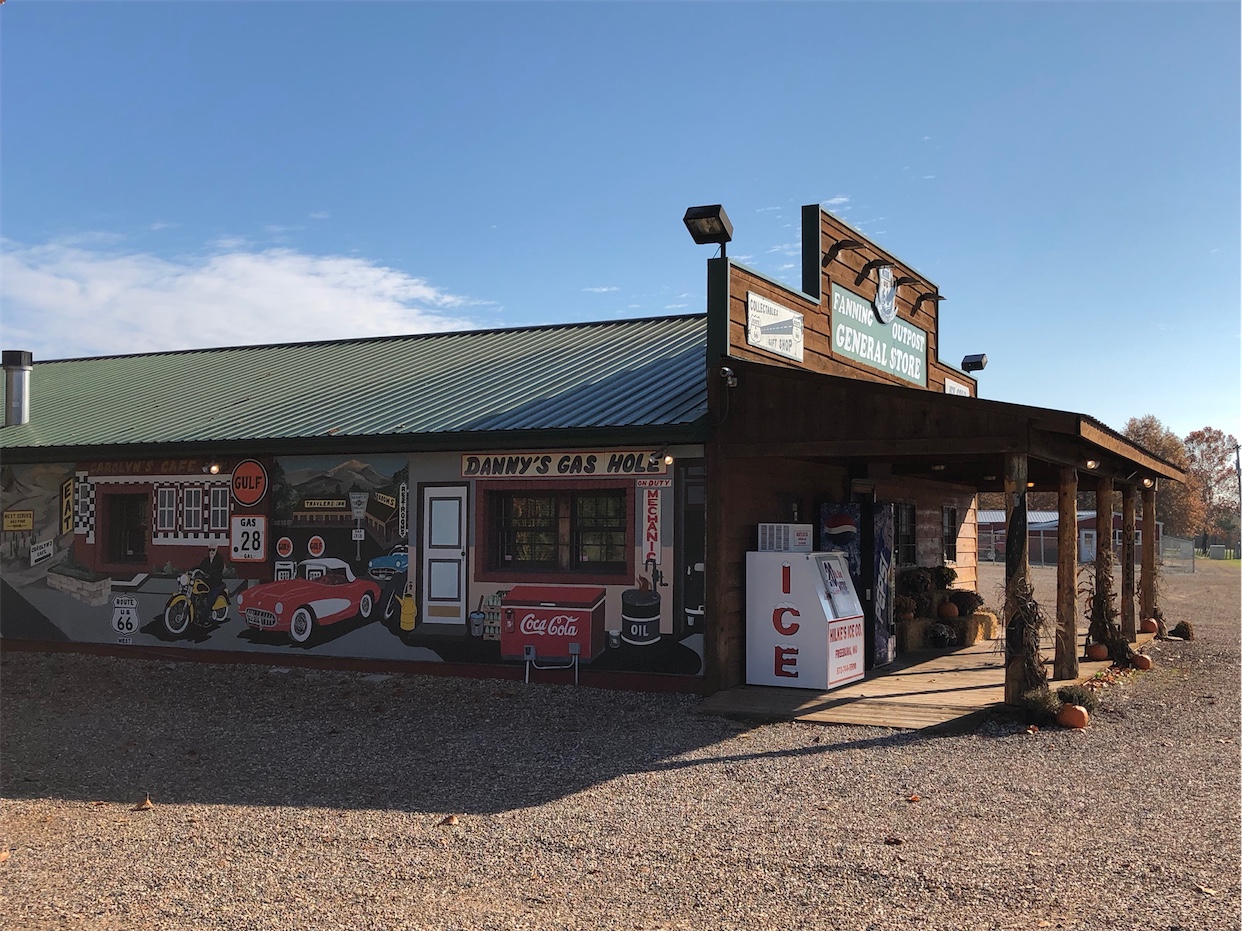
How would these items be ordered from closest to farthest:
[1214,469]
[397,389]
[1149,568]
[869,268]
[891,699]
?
[891,699] → [869,268] → [397,389] → [1149,568] → [1214,469]

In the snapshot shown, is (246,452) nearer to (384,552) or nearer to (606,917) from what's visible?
(384,552)

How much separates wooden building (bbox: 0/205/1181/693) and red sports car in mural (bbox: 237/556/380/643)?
3 cm

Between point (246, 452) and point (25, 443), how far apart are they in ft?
13.5

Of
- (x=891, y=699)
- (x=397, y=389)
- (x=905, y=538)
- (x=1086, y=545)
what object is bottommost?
(x=891, y=699)

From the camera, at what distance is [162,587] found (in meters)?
15.1

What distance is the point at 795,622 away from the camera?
12133 millimetres

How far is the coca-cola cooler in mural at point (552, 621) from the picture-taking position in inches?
491

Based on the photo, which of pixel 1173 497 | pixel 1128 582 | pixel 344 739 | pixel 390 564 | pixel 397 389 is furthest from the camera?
pixel 1173 497

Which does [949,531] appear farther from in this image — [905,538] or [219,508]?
[219,508]

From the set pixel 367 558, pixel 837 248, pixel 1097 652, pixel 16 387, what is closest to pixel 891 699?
pixel 1097 652

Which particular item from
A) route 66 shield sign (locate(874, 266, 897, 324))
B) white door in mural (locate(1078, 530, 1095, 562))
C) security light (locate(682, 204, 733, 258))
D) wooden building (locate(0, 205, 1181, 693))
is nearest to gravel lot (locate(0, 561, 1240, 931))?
wooden building (locate(0, 205, 1181, 693))

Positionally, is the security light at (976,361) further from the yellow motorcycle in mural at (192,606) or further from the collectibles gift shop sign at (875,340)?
the yellow motorcycle in mural at (192,606)

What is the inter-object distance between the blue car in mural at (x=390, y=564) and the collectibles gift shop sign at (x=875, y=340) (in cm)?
646

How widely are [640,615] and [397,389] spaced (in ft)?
19.2
